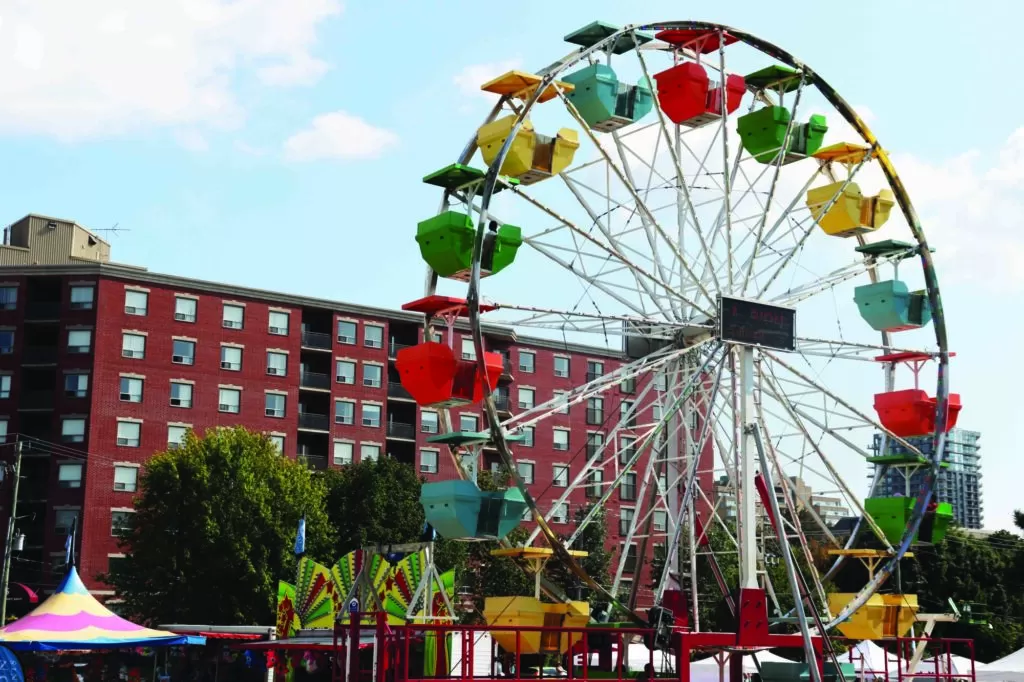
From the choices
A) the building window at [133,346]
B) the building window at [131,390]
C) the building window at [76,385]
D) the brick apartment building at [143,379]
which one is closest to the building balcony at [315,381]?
the brick apartment building at [143,379]

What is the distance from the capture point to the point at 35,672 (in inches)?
1807

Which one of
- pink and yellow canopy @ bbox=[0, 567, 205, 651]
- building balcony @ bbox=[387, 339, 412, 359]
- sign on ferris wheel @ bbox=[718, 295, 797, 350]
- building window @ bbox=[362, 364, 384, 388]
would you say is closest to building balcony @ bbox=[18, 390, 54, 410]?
building window @ bbox=[362, 364, 384, 388]

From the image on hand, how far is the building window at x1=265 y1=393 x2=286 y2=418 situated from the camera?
86188mm

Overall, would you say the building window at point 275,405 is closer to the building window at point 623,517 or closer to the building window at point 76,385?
the building window at point 76,385

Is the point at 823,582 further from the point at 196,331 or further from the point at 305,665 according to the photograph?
the point at 196,331

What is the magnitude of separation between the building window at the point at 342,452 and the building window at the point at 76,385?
15754 mm

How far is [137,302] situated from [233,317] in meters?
5.89

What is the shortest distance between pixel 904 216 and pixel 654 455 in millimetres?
8898

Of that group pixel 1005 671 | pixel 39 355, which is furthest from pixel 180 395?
pixel 1005 671

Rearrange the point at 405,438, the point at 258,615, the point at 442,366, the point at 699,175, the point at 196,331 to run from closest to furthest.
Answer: the point at 442,366 < the point at 699,175 < the point at 258,615 < the point at 196,331 < the point at 405,438

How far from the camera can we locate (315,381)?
88.8 metres

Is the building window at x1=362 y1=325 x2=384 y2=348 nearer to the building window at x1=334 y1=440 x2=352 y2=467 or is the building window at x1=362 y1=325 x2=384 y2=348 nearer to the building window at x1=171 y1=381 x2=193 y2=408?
the building window at x1=334 y1=440 x2=352 y2=467

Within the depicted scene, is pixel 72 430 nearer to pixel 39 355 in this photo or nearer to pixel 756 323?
pixel 39 355

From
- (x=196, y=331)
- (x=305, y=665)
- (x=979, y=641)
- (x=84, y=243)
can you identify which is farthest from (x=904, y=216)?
(x=84, y=243)
